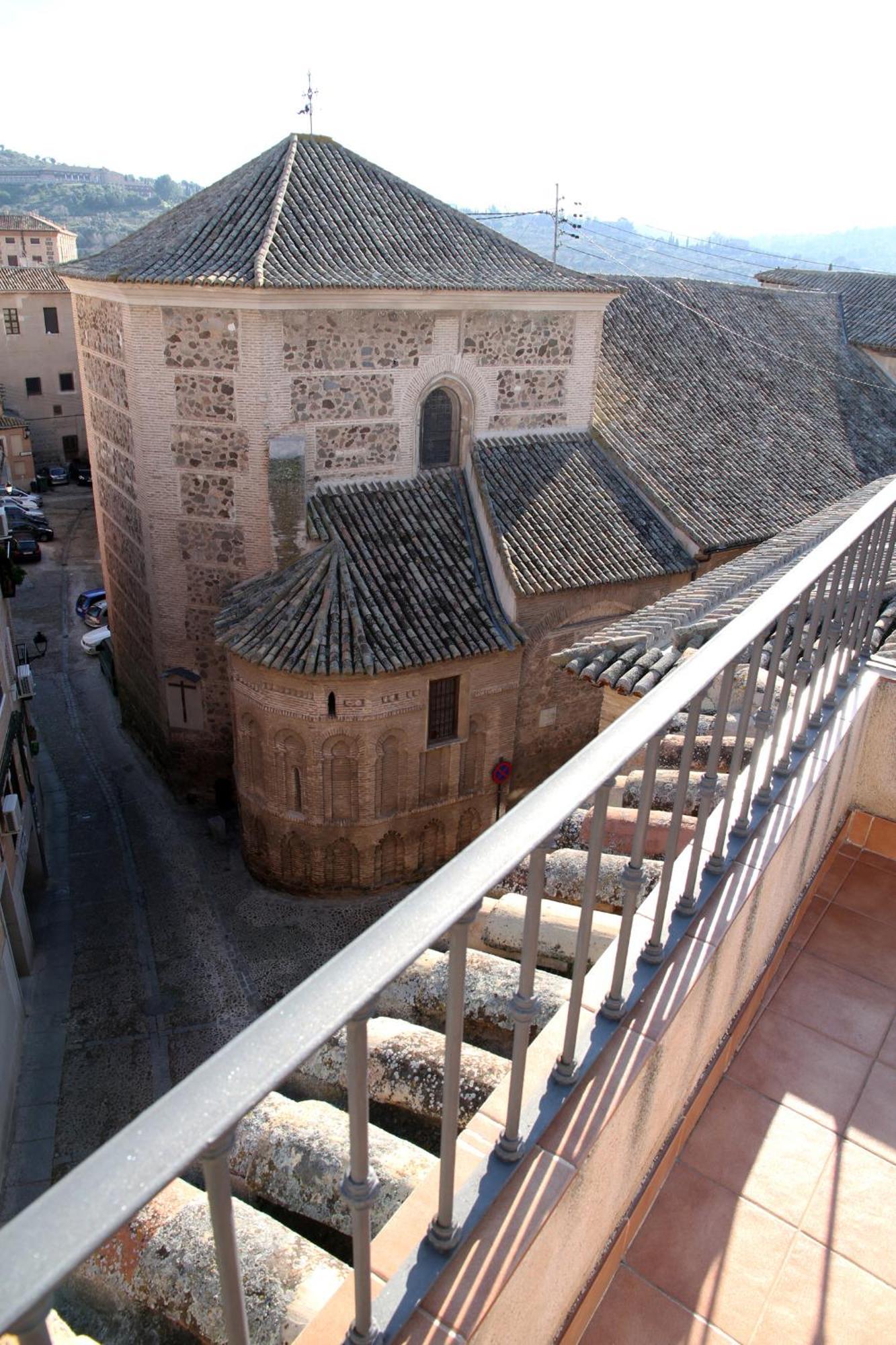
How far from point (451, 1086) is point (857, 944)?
2.29m

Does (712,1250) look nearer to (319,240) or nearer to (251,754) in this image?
(251,754)

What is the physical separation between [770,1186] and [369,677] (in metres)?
9.88

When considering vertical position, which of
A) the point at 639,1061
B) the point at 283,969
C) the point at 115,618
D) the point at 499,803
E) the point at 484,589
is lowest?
the point at 283,969

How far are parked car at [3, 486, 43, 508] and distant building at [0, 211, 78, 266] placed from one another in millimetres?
16321

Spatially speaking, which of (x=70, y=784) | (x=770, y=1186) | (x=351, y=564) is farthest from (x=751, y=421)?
(x=770, y=1186)

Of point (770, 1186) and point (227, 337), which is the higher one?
point (227, 337)

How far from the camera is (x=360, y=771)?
12812 millimetres

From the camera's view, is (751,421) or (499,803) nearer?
(499,803)

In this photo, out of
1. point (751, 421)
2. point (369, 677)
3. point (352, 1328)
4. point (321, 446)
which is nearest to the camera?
point (352, 1328)

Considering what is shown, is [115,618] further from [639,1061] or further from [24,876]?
[639,1061]

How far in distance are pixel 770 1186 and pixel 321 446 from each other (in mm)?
11819

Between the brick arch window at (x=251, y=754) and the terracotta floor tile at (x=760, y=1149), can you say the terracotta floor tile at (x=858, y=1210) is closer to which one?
A: the terracotta floor tile at (x=760, y=1149)

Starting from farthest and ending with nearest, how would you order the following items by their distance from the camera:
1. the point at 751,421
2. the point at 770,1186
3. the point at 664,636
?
the point at 751,421, the point at 664,636, the point at 770,1186

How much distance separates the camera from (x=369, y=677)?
12070 millimetres
